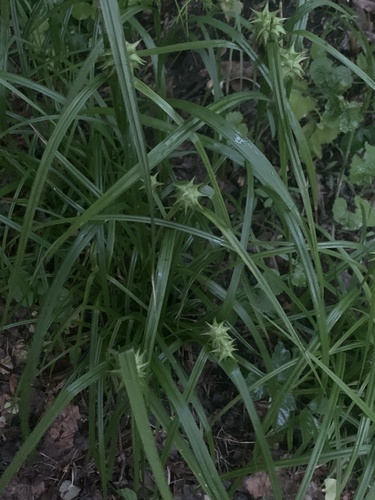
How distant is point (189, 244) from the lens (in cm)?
121

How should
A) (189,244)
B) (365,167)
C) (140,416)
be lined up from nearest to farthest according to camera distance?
1. (140,416)
2. (189,244)
3. (365,167)

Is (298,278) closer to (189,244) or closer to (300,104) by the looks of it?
(189,244)

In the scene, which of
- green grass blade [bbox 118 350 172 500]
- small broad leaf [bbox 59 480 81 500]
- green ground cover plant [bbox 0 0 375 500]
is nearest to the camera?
green grass blade [bbox 118 350 172 500]

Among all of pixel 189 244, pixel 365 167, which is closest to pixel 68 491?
pixel 189 244

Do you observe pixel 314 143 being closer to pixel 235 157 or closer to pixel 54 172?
pixel 235 157

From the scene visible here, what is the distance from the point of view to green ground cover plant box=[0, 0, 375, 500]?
82 centimetres

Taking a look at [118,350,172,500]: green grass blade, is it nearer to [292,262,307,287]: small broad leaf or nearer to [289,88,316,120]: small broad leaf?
[292,262,307,287]: small broad leaf

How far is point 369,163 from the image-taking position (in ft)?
4.72

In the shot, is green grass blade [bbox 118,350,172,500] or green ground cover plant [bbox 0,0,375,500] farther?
green ground cover plant [bbox 0,0,375,500]

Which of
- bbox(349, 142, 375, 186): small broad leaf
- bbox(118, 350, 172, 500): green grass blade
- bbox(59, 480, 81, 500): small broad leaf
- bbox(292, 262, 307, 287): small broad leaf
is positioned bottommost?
bbox(59, 480, 81, 500): small broad leaf

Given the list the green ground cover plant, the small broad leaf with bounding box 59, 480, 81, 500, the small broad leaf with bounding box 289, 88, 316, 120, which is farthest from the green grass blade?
the small broad leaf with bounding box 289, 88, 316, 120

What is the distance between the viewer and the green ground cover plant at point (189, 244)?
2.68 ft

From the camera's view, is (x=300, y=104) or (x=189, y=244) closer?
(x=189, y=244)

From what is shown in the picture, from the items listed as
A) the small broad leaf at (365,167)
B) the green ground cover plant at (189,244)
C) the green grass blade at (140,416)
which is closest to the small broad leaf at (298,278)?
the green ground cover plant at (189,244)
